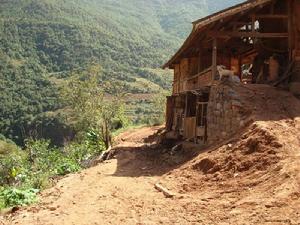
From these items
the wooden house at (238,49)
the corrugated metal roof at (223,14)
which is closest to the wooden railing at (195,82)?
the wooden house at (238,49)

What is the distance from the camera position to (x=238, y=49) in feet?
72.6

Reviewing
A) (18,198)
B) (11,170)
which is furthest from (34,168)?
(18,198)

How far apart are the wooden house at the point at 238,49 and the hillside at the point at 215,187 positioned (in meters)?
2.37

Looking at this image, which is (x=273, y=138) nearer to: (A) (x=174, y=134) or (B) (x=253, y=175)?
(B) (x=253, y=175)

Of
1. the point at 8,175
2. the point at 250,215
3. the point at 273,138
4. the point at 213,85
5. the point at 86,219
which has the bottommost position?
the point at 8,175

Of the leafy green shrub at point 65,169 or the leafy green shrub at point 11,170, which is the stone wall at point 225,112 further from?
the leafy green shrub at point 11,170

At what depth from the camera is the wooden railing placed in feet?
57.4

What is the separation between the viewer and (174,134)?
22875 mm

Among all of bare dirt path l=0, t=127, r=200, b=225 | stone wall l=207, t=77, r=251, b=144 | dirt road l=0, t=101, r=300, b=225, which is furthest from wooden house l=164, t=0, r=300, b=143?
bare dirt path l=0, t=127, r=200, b=225

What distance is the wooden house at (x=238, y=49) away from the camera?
54.5 ft

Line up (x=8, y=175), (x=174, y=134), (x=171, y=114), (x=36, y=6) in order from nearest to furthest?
1. (x=8, y=175)
2. (x=174, y=134)
3. (x=171, y=114)
4. (x=36, y=6)

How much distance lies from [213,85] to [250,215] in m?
8.46

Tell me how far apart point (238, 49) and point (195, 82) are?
312 cm

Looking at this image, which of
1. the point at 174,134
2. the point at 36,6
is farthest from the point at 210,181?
the point at 36,6
